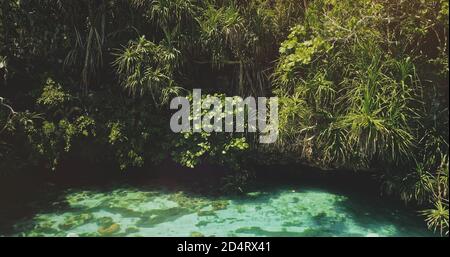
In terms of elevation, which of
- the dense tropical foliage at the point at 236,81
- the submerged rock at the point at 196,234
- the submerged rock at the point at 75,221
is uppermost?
the dense tropical foliage at the point at 236,81

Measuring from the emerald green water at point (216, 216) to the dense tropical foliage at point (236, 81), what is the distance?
0.47 metres

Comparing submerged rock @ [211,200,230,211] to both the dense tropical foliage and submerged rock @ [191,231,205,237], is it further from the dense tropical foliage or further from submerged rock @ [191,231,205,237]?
submerged rock @ [191,231,205,237]

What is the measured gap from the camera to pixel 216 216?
226 inches

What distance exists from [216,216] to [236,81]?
2415 millimetres

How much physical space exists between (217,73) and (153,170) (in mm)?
2051

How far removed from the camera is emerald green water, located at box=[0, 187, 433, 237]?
5332mm

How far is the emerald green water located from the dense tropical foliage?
1.53 feet

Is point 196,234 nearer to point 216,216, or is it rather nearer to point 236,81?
point 216,216

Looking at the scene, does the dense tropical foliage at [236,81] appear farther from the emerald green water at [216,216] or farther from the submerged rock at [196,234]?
the submerged rock at [196,234]

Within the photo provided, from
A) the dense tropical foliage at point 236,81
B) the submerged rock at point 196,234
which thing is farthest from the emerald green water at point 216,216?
the dense tropical foliage at point 236,81

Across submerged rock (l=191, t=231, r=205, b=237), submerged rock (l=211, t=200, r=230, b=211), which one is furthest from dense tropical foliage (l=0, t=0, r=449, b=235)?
submerged rock (l=191, t=231, r=205, b=237)

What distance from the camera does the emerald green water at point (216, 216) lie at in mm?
5332
